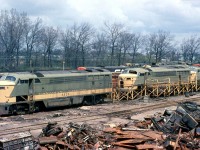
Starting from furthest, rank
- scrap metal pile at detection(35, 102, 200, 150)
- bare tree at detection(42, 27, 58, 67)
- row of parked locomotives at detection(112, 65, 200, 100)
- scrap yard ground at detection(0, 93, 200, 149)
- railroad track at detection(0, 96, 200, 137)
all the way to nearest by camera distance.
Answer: bare tree at detection(42, 27, 58, 67), row of parked locomotives at detection(112, 65, 200, 100), scrap yard ground at detection(0, 93, 200, 149), railroad track at detection(0, 96, 200, 137), scrap metal pile at detection(35, 102, 200, 150)

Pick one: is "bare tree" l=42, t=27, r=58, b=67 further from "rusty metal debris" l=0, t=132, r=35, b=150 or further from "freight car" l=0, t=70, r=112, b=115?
"rusty metal debris" l=0, t=132, r=35, b=150

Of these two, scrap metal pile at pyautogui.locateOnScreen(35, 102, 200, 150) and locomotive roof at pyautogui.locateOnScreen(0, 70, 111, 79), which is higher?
locomotive roof at pyautogui.locateOnScreen(0, 70, 111, 79)

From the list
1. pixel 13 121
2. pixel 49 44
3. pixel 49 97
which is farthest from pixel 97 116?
pixel 49 44

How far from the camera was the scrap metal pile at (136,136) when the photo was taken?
1576 centimetres

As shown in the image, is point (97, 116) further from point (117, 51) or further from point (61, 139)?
point (117, 51)

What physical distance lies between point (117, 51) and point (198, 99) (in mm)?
55366

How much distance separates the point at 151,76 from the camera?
36.9m

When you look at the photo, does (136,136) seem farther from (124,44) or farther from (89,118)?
(124,44)

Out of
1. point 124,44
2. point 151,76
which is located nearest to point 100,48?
point 124,44

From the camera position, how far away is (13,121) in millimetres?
22953

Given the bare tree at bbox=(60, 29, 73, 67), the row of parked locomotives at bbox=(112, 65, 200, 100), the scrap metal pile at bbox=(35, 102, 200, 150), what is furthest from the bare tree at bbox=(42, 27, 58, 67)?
the scrap metal pile at bbox=(35, 102, 200, 150)

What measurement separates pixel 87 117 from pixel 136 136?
8347 mm

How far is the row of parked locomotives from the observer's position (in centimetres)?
3469

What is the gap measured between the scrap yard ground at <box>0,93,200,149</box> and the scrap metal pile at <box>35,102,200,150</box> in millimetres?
1851
